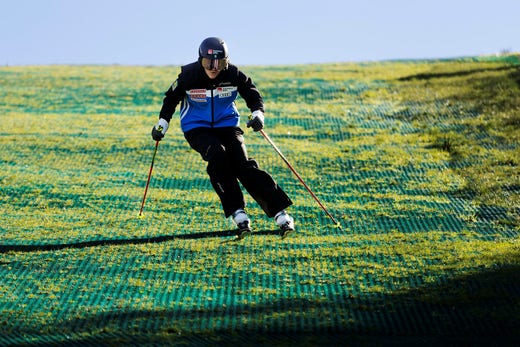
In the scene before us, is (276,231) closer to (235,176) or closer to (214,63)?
(235,176)

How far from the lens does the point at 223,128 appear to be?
7496mm

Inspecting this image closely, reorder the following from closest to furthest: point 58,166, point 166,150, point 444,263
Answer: point 444,263 → point 58,166 → point 166,150

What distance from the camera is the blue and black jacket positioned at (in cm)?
740

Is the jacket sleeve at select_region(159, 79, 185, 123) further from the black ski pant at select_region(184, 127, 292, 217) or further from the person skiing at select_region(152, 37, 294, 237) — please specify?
the black ski pant at select_region(184, 127, 292, 217)

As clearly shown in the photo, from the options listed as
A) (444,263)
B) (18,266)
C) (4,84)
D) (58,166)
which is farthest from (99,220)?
(4,84)

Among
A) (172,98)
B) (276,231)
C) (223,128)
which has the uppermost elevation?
(172,98)

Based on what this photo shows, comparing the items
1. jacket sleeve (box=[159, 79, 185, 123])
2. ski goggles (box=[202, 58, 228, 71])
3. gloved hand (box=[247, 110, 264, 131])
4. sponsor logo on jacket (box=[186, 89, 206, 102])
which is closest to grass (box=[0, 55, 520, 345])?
gloved hand (box=[247, 110, 264, 131])

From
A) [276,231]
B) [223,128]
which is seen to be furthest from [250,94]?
[276,231]

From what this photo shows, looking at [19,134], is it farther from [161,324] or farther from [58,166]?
[161,324]

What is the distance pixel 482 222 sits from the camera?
26.9 ft

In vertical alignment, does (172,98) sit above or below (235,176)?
above

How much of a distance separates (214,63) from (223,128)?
582 millimetres

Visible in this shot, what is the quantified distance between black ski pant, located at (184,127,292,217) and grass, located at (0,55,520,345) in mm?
380

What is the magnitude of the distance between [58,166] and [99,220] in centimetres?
263
